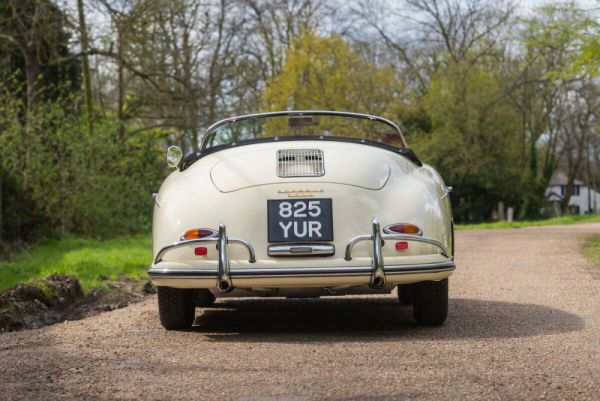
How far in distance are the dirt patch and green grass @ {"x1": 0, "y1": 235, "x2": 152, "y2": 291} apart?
569 mm

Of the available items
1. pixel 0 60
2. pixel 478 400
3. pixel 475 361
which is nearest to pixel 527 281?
pixel 475 361

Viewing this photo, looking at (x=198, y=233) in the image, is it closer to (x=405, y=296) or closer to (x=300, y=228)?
(x=300, y=228)

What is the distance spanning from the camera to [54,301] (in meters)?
8.33

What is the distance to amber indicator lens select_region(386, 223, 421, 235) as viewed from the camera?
225 inches

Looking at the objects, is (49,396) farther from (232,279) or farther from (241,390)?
(232,279)

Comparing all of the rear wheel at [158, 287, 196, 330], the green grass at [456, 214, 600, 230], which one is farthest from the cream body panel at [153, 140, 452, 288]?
the green grass at [456, 214, 600, 230]

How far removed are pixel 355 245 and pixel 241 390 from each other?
6.03ft

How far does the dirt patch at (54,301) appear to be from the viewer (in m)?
7.38

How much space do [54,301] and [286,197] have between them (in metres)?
3.48

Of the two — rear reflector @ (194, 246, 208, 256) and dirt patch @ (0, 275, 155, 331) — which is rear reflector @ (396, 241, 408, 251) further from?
dirt patch @ (0, 275, 155, 331)

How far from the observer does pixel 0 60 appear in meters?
21.7

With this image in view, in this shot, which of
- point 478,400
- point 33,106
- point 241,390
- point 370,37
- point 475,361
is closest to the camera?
point 478,400

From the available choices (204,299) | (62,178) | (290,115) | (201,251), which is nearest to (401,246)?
(201,251)

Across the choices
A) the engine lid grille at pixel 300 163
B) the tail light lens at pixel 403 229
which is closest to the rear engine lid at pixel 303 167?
the engine lid grille at pixel 300 163
